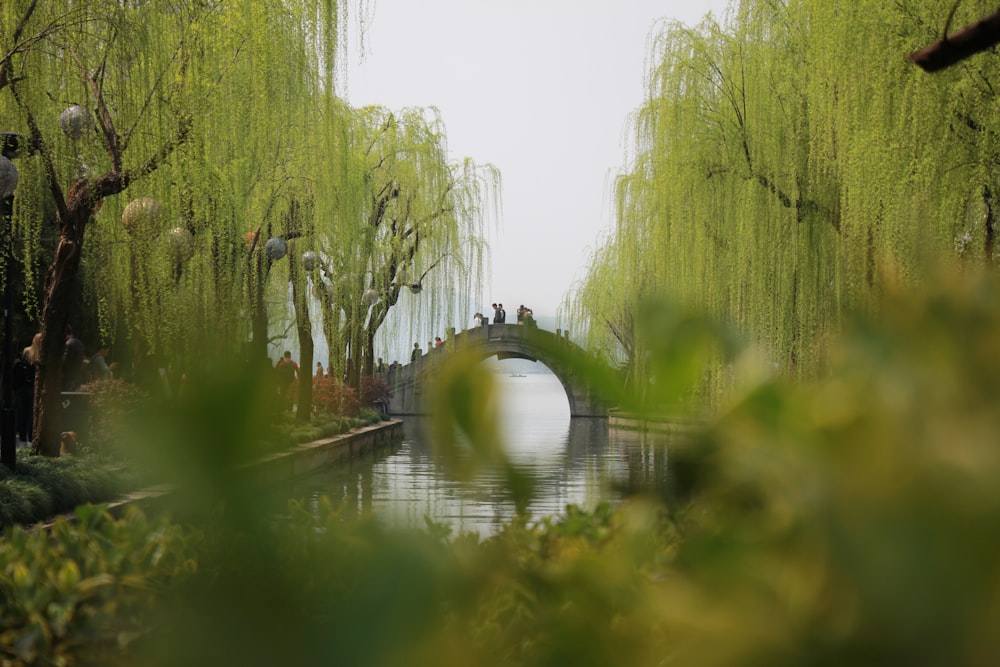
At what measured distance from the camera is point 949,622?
35cm

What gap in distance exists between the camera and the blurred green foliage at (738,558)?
0.36 metres

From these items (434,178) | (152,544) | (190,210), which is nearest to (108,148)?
(190,210)

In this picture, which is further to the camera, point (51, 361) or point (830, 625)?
point (51, 361)

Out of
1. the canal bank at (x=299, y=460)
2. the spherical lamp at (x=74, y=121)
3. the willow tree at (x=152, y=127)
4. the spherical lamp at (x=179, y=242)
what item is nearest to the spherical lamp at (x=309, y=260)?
the canal bank at (x=299, y=460)

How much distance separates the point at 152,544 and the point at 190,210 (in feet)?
36.1

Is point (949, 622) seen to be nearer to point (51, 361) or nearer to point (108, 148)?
point (108, 148)

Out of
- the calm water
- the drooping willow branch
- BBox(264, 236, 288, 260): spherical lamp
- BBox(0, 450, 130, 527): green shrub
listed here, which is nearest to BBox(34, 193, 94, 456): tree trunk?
BBox(0, 450, 130, 527): green shrub

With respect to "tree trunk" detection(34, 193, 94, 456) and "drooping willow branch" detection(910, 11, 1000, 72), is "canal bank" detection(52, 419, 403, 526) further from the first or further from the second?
"tree trunk" detection(34, 193, 94, 456)

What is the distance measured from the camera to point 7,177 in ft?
30.3

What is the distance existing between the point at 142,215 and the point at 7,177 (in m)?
2.01

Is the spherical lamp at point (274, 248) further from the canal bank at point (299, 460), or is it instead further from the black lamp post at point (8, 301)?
the black lamp post at point (8, 301)

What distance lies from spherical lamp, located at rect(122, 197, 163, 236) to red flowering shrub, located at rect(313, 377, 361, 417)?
574 inches

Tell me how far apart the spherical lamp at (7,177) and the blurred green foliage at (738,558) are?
30.3 feet

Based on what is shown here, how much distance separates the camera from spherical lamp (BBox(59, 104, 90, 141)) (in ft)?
33.0
